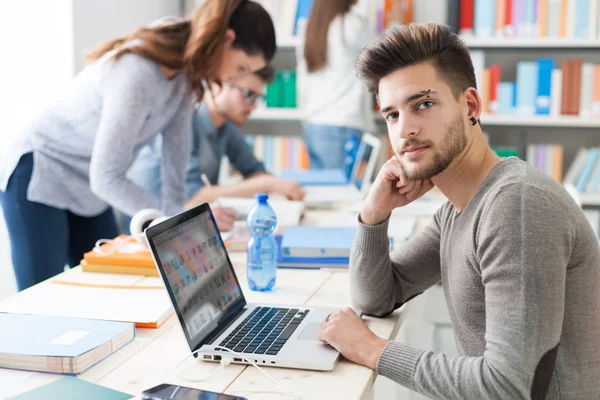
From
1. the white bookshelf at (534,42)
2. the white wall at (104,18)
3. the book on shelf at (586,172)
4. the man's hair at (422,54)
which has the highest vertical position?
the white wall at (104,18)

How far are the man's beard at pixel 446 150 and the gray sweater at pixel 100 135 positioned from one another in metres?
0.93

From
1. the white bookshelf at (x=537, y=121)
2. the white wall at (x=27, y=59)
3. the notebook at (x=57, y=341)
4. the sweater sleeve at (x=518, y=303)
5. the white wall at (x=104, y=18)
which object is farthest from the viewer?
the white bookshelf at (x=537, y=121)

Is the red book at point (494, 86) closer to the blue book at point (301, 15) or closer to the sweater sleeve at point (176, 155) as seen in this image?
the blue book at point (301, 15)

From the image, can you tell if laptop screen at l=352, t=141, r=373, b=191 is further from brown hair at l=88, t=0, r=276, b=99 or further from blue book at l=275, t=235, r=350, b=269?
blue book at l=275, t=235, r=350, b=269

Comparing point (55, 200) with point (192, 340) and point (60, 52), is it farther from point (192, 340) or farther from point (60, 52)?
point (60, 52)

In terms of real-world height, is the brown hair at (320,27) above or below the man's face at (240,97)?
above

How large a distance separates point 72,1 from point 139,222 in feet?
5.83

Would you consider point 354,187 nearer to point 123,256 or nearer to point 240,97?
point 240,97

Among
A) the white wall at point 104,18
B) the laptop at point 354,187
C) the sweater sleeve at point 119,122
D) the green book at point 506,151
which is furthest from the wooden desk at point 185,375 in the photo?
the green book at point 506,151

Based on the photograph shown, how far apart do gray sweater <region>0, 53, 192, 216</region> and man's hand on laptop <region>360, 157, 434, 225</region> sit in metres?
0.76

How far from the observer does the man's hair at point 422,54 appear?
1.25 meters

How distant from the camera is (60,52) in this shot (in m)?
3.20

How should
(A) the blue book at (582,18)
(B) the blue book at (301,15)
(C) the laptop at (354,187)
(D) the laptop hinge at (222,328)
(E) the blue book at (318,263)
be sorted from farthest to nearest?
(B) the blue book at (301,15) < (A) the blue book at (582,18) < (C) the laptop at (354,187) < (E) the blue book at (318,263) < (D) the laptop hinge at (222,328)

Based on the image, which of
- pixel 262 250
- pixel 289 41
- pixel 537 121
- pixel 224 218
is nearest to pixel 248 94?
pixel 224 218
